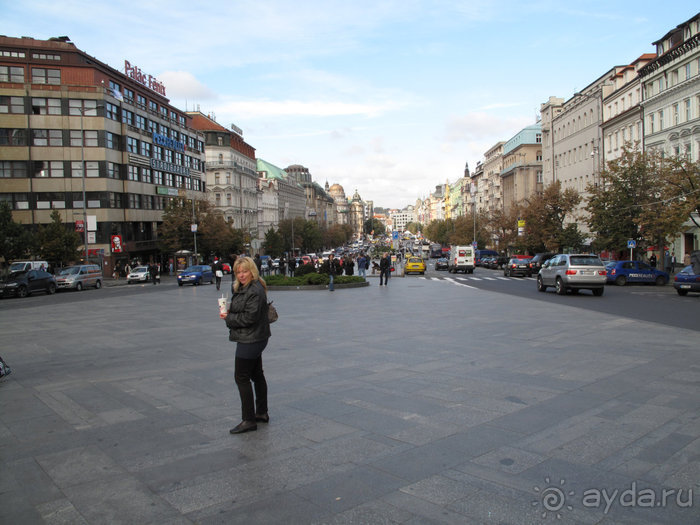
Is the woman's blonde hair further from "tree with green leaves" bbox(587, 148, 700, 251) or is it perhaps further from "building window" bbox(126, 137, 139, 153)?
"building window" bbox(126, 137, 139, 153)

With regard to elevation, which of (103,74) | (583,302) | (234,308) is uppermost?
(103,74)

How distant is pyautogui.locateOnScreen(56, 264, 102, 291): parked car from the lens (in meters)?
36.7

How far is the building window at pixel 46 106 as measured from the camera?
51500 millimetres

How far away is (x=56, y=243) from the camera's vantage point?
4412 cm

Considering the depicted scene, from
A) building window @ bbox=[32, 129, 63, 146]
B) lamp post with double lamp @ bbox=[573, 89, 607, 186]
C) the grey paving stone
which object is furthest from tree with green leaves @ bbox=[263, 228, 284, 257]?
the grey paving stone

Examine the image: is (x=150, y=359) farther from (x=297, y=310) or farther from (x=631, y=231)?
(x=631, y=231)

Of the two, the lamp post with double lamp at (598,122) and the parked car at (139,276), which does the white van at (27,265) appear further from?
the lamp post with double lamp at (598,122)

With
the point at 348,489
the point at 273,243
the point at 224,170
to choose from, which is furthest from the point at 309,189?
the point at 348,489

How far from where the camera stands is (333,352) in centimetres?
1051

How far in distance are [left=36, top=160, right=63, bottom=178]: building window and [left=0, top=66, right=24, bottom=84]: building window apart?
7.63 meters

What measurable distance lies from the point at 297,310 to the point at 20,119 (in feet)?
149

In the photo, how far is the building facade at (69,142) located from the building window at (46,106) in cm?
8

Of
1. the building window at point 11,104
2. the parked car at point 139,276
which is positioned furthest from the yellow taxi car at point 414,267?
the building window at point 11,104

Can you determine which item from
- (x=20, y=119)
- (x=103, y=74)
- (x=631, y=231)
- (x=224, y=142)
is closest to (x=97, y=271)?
(x=20, y=119)
